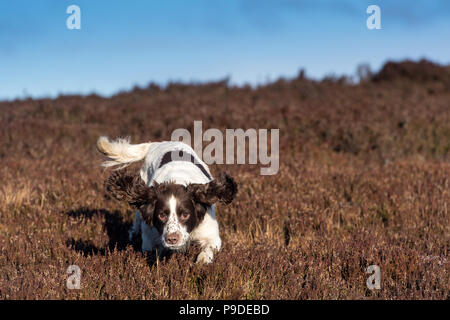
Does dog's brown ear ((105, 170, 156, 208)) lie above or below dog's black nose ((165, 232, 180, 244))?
above

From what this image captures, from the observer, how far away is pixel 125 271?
11.5 ft

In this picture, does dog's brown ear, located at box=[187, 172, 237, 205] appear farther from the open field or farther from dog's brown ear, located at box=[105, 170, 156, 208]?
the open field

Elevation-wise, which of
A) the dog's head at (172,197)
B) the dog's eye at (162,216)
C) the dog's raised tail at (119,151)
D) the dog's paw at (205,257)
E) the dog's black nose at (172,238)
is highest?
the dog's raised tail at (119,151)

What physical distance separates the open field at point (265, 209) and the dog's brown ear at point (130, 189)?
424 mm

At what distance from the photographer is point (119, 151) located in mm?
5621

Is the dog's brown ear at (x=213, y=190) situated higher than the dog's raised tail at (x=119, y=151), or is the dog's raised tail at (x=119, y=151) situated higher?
the dog's raised tail at (x=119, y=151)

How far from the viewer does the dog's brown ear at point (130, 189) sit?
3.98 m

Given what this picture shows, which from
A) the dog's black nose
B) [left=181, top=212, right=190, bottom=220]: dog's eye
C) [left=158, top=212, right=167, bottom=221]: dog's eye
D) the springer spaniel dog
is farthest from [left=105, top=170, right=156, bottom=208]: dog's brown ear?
the dog's black nose

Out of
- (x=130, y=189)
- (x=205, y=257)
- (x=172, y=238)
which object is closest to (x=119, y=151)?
(x=130, y=189)

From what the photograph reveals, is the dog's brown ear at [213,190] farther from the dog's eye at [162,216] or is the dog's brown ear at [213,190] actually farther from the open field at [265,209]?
the open field at [265,209]

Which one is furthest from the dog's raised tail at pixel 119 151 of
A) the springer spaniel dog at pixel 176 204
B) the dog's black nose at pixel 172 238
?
the dog's black nose at pixel 172 238

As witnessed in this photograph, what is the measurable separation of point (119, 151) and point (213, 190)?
207 cm

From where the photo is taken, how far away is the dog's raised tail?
561 centimetres

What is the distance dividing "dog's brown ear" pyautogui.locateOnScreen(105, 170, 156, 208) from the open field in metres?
0.42
